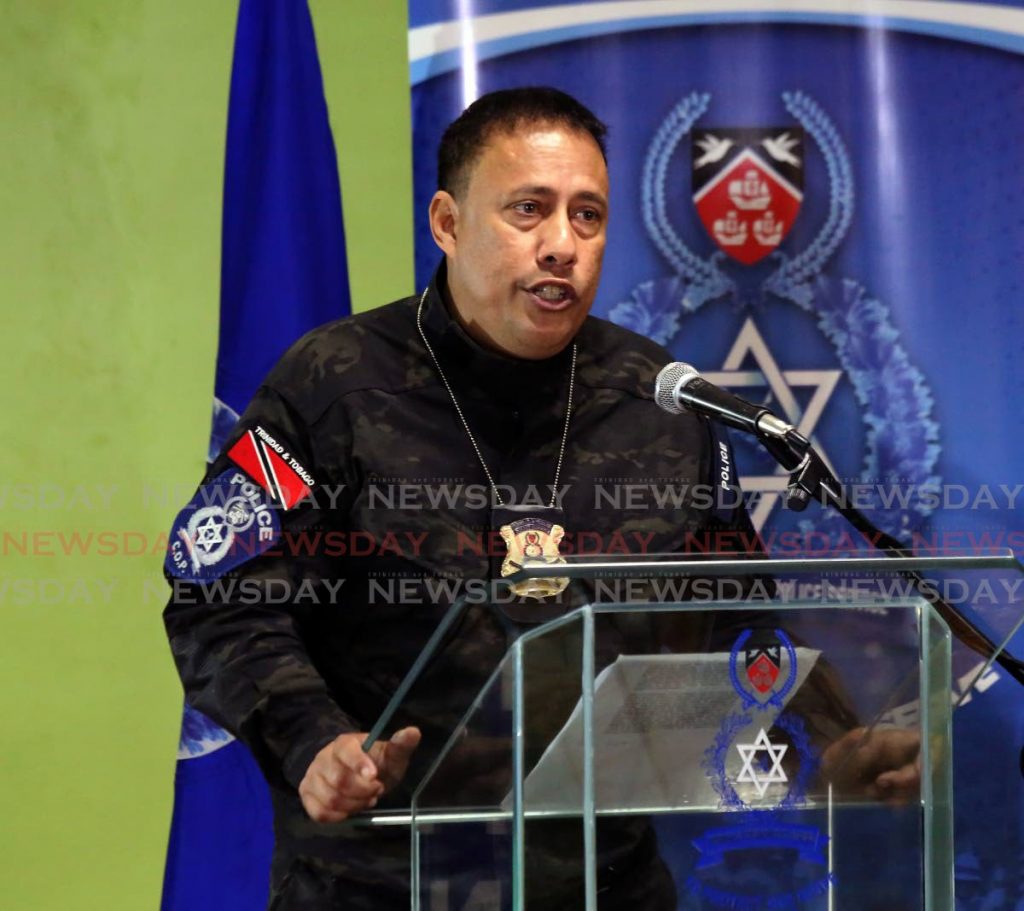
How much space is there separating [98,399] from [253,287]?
60 centimetres

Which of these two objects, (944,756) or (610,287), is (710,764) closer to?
(944,756)

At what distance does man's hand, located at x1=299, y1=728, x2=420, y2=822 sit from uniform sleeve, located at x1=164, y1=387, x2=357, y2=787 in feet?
0.48

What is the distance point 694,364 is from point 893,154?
1.68 ft

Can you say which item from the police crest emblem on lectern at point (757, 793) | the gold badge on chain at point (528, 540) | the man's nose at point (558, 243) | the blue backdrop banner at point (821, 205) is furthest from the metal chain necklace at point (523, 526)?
the blue backdrop banner at point (821, 205)

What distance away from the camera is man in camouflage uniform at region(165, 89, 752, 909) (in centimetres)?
174

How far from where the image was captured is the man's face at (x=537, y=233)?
197cm

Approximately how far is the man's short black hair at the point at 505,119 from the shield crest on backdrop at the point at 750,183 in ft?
1.82

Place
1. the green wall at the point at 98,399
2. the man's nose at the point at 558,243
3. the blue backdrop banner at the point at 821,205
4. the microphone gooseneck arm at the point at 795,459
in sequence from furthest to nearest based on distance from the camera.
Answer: the green wall at the point at 98,399 < the blue backdrop banner at the point at 821,205 < the man's nose at the point at 558,243 < the microphone gooseneck arm at the point at 795,459

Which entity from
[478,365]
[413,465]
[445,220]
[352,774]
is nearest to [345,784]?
[352,774]

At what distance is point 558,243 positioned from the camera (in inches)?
76.9

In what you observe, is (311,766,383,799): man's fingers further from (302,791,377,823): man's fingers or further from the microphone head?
the microphone head

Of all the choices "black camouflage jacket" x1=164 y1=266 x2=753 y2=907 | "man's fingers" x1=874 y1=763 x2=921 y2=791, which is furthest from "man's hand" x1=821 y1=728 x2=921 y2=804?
"black camouflage jacket" x1=164 y1=266 x2=753 y2=907

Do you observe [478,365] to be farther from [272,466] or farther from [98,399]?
[98,399]

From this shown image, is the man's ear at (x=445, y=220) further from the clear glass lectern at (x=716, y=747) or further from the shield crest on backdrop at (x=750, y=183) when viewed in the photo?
the clear glass lectern at (x=716, y=747)
